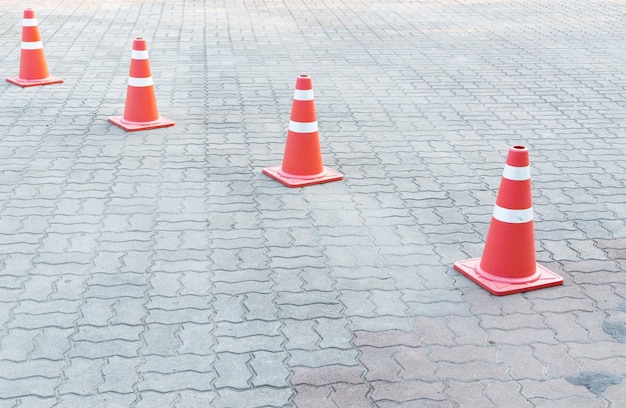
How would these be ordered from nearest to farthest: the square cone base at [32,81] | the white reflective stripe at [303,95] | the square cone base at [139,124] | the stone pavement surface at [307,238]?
1. the stone pavement surface at [307,238]
2. the white reflective stripe at [303,95]
3. the square cone base at [139,124]
4. the square cone base at [32,81]

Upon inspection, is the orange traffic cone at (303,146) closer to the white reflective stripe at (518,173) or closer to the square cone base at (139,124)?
the square cone base at (139,124)

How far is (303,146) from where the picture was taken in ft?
22.4

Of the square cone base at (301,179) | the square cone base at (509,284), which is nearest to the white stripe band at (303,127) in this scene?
the square cone base at (301,179)

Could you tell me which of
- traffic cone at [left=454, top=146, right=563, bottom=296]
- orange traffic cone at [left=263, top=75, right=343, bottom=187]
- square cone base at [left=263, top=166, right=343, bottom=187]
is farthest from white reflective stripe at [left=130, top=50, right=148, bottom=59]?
traffic cone at [left=454, top=146, right=563, bottom=296]

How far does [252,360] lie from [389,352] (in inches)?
25.8

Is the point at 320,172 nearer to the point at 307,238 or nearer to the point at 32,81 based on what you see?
the point at 307,238

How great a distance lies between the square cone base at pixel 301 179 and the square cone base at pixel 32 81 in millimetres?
4056

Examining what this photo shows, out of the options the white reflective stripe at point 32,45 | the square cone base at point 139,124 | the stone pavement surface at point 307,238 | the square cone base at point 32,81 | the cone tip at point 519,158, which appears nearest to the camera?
the stone pavement surface at point 307,238

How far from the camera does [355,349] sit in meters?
4.36

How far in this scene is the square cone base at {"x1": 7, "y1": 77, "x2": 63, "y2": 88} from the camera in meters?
9.92

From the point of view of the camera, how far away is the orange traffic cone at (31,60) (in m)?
9.89

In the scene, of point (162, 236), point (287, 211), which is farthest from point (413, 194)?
point (162, 236)

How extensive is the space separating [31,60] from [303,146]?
4542 millimetres

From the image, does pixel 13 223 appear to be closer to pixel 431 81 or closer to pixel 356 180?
pixel 356 180
